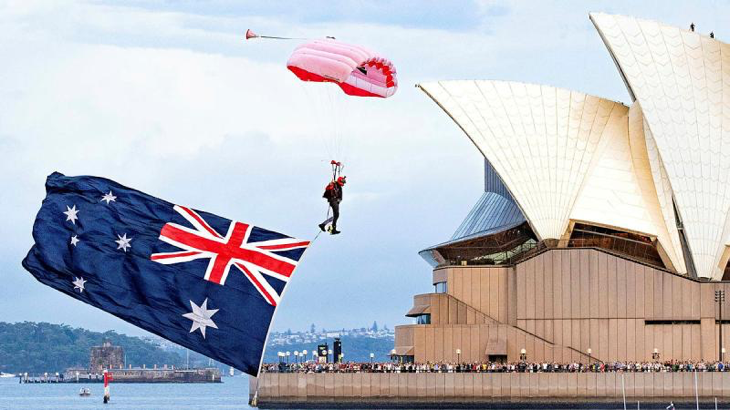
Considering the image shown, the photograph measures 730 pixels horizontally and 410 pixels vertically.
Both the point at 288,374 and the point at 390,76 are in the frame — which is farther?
the point at 288,374

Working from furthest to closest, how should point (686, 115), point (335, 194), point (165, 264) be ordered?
1. point (686, 115)
2. point (335, 194)
3. point (165, 264)

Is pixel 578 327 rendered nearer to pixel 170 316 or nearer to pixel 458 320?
pixel 458 320

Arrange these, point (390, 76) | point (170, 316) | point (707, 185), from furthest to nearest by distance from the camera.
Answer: point (707, 185)
point (390, 76)
point (170, 316)

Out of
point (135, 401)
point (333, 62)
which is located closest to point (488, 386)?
point (333, 62)

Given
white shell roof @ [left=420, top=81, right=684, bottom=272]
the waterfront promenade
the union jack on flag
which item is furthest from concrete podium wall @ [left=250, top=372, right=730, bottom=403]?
the union jack on flag

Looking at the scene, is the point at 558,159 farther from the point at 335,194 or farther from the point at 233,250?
the point at 233,250

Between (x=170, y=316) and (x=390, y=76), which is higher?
(x=390, y=76)

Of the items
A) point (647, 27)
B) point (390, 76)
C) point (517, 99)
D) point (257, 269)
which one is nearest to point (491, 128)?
point (517, 99)

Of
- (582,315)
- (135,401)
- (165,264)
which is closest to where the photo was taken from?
(165,264)
